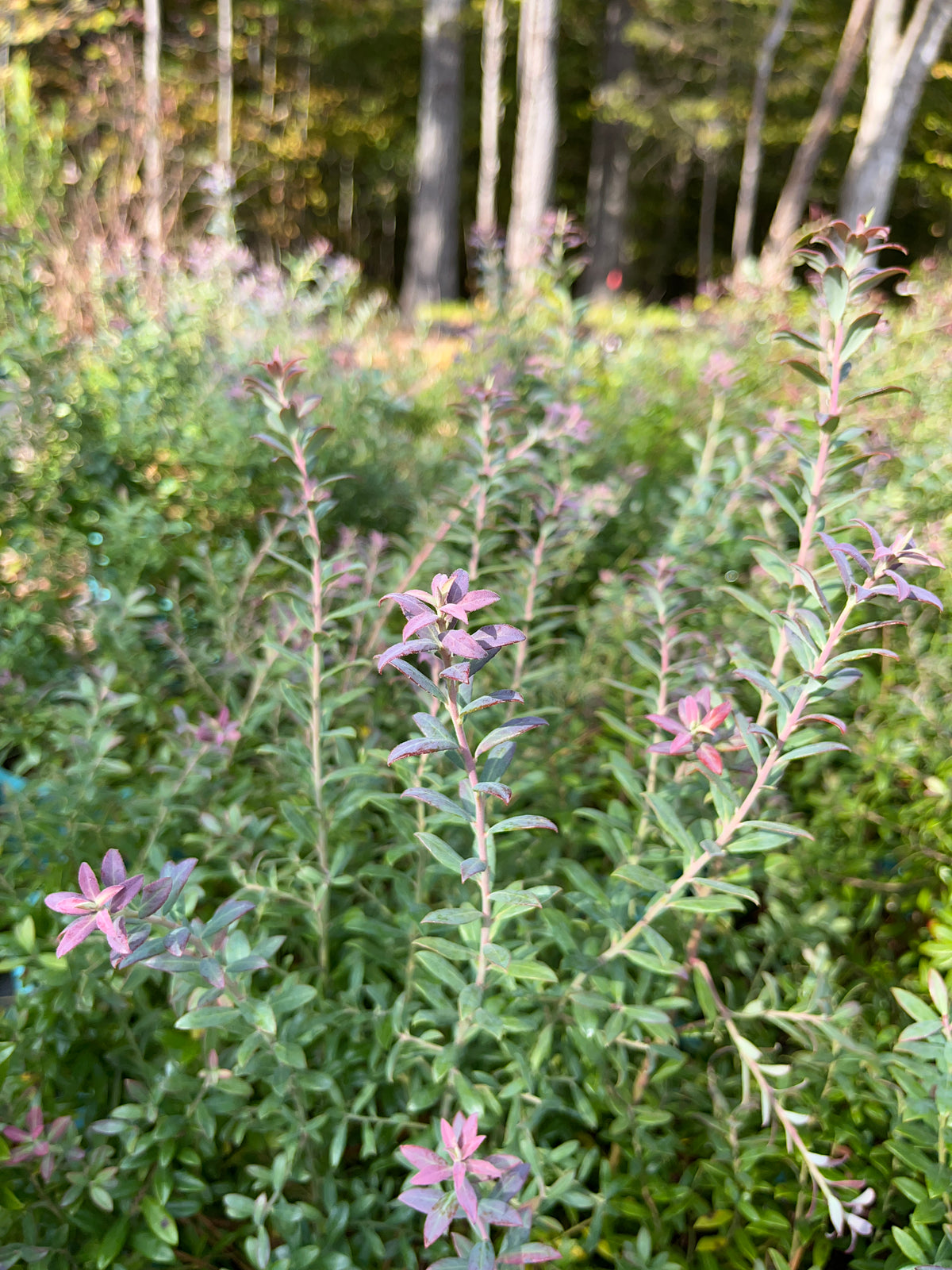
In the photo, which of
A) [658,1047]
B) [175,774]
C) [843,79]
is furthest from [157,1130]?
[843,79]

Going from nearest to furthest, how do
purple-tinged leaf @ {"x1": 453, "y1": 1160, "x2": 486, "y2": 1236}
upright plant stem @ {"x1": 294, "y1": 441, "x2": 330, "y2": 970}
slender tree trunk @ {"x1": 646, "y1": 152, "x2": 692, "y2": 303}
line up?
purple-tinged leaf @ {"x1": 453, "y1": 1160, "x2": 486, "y2": 1236}
upright plant stem @ {"x1": 294, "y1": 441, "x2": 330, "y2": 970}
slender tree trunk @ {"x1": 646, "y1": 152, "x2": 692, "y2": 303}

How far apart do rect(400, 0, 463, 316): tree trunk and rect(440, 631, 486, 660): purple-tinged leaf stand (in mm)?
11804

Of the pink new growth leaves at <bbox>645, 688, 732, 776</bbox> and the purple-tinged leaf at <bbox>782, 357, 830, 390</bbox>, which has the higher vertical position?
the purple-tinged leaf at <bbox>782, 357, 830, 390</bbox>

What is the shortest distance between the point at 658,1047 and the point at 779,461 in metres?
1.89

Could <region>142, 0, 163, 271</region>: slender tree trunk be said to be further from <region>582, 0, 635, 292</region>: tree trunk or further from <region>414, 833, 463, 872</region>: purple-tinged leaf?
<region>582, 0, 635, 292</region>: tree trunk

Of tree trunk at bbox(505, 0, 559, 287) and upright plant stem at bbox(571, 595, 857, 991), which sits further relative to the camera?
tree trunk at bbox(505, 0, 559, 287)

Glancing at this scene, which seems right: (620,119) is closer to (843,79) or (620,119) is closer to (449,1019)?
(843,79)

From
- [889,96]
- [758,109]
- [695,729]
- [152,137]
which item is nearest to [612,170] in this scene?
[758,109]

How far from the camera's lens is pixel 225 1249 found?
4.65 ft

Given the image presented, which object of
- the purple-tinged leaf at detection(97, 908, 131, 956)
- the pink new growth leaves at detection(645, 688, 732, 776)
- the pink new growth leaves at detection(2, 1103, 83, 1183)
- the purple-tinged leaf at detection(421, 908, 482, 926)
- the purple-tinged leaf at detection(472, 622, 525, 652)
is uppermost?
the purple-tinged leaf at detection(472, 622, 525, 652)

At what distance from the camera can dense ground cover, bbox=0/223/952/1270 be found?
3.84ft

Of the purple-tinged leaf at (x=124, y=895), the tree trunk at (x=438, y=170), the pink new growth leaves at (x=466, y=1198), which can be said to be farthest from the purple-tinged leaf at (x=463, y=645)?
the tree trunk at (x=438, y=170)

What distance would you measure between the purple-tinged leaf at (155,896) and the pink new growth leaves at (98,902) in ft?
0.07

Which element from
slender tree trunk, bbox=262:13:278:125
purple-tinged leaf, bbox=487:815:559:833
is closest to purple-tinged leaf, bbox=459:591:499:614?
purple-tinged leaf, bbox=487:815:559:833
